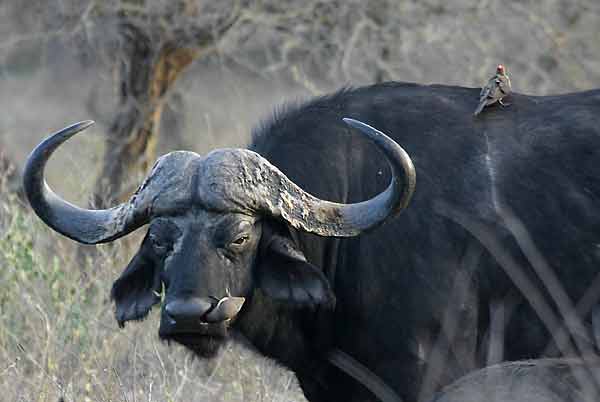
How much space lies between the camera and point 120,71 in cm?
873

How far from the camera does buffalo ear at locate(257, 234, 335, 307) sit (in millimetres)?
4723

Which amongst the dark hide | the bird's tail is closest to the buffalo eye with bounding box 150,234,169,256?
the dark hide

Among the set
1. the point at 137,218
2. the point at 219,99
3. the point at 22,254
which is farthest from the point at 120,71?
the point at 137,218

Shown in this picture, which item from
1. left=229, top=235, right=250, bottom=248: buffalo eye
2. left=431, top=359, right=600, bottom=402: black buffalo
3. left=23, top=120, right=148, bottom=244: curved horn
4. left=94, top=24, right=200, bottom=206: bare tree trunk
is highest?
left=431, top=359, right=600, bottom=402: black buffalo

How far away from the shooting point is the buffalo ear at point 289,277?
4723 mm

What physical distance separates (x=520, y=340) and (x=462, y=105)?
1.08 metres

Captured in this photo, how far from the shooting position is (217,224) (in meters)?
4.55

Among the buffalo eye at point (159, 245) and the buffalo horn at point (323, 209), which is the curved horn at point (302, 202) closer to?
the buffalo horn at point (323, 209)

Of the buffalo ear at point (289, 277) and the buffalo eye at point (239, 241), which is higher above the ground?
→ the buffalo eye at point (239, 241)

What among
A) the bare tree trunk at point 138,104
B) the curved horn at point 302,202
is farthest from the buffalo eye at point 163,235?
the bare tree trunk at point 138,104

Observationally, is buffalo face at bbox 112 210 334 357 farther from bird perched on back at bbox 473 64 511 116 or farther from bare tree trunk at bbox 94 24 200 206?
bare tree trunk at bbox 94 24 200 206

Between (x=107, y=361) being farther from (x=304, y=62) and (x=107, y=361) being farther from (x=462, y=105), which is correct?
(x=304, y=62)

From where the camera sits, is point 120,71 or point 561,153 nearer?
point 561,153

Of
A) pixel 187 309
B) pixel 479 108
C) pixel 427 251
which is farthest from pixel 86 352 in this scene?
pixel 479 108
